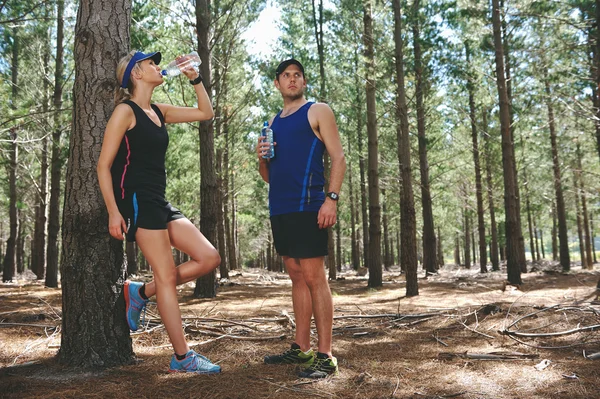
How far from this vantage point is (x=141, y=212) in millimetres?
3152

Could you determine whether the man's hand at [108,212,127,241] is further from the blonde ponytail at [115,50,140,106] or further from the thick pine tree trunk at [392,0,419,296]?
the thick pine tree trunk at [392,0,419,296]

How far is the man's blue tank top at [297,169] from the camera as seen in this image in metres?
3.44

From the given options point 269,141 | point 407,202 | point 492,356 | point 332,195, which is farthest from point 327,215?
point 407,202

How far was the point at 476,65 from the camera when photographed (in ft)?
42.3

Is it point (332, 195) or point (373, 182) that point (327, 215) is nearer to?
point (332, 195)

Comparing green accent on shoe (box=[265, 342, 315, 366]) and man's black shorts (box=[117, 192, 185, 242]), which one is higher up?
man's black shorts (box=[117, 192, 185, 242])

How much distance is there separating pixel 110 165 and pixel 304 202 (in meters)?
1.44

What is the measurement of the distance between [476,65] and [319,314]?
464 inches

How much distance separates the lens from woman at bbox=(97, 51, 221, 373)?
3.13 meters

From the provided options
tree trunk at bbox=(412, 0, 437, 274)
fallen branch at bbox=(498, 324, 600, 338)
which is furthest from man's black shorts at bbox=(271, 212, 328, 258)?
tree trunk at bbox=(412, 0, 437, 274)

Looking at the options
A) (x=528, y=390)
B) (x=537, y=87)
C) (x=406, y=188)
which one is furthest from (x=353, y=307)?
(x=537, y=87)

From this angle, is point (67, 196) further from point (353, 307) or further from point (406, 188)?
point (406, 188)

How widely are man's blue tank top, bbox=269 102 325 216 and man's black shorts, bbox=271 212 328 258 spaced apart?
56 mm

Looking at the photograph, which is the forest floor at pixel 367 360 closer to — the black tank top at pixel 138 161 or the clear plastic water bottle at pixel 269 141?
the black tank top at pixel 138 161
